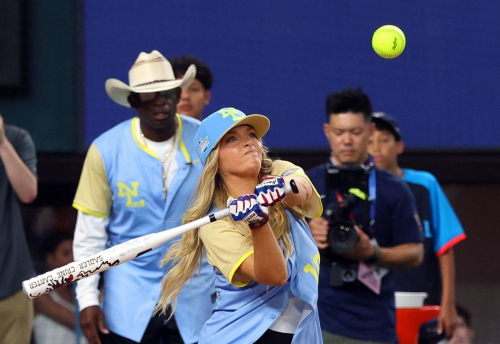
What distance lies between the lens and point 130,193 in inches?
181

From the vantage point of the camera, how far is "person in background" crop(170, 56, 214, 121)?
5547mm

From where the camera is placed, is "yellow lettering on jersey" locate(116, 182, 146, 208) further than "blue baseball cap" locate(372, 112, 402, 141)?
No

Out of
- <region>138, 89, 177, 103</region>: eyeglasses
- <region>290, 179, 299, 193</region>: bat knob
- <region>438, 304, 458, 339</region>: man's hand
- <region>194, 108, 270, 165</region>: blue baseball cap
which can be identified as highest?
<region>194, 108, 270, 165</region>: blue baseball cap

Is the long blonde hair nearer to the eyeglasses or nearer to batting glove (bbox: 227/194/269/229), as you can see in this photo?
batting glove (bbox: 227/194/269/229)

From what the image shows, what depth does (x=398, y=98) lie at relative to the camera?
22.2 ft

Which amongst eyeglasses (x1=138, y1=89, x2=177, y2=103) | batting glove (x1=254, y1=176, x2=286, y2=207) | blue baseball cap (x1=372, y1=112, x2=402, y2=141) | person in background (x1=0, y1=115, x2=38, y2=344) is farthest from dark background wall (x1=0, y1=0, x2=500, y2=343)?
batting glove (x1=254, y1=176, x2=286, y2=207)

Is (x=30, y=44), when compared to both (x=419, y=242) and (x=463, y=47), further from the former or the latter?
(x=419, y=242)

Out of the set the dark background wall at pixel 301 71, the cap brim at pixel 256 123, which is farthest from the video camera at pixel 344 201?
the dark background wall at pixel 301 71

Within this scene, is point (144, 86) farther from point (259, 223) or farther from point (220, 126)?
point (259, 223)

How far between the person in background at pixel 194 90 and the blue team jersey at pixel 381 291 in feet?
3.55

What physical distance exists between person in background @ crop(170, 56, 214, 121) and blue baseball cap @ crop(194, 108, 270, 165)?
192 centimetres

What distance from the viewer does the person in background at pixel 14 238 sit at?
4.82 m

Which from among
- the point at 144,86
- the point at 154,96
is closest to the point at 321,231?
the point at 154,96

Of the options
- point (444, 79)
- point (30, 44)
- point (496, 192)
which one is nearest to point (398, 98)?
point (444, 79)
